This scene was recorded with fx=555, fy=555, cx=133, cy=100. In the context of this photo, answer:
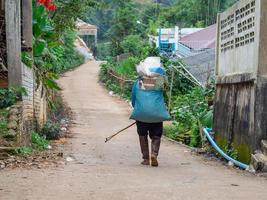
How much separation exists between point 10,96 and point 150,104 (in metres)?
2.95

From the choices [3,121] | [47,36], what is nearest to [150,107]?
[3,121]

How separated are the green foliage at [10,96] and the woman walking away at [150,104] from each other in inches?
98.6

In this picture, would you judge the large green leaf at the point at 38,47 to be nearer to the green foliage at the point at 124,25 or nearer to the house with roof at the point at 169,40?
the house with roof at the point at 169,40

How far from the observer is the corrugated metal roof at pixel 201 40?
31772 mm

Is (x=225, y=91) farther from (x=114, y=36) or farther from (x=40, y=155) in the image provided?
(x=114, y=36)

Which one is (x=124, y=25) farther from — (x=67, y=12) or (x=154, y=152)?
(x=154, y=152)

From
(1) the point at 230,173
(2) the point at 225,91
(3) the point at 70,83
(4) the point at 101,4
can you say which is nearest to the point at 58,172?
(1) the point at 230,173

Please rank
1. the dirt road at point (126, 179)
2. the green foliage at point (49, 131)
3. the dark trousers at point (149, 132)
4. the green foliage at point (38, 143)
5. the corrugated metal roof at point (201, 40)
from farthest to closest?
the corrugated metal roof at point (201, 40) < the green foliage at point (49, 131) < the green foliage at point (38, 143) < the dark trousers at point (149, 132) < the dirt road at point (126, 179)

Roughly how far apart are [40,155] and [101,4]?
16.4 meters

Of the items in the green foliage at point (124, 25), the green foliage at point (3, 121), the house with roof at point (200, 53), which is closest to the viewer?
the green foliage at point (3, 121)

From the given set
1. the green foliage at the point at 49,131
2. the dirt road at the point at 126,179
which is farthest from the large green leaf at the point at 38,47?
the dirt road at the point at 126,179

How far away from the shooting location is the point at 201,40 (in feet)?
112

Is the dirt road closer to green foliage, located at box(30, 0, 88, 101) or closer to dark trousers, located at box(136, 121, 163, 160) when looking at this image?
dark trousers, located at box(136, 121, 163, 160)

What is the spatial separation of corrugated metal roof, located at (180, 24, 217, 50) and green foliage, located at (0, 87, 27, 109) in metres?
21.3
